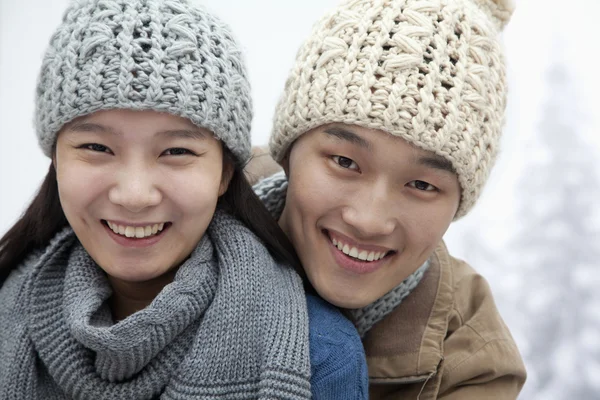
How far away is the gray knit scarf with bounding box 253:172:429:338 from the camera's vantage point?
1.68m

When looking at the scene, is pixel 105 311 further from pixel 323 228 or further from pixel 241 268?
pixel 323 228

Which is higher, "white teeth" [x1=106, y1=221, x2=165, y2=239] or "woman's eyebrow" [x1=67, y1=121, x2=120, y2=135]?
"woman's eyebrow" [x1=67, y1=121, x2=120, y2=135]

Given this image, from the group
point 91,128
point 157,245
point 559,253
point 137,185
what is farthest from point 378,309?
point 559,253

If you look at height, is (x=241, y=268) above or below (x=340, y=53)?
below

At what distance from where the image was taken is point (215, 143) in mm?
1409

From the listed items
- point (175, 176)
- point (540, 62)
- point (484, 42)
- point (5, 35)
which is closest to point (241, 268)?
point (175, 176)

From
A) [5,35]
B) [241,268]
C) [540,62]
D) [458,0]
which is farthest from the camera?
[540,62]

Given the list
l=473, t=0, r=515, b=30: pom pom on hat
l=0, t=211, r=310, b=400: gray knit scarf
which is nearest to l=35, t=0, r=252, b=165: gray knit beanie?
l=0, t=211, r=310, b=400: gray knit scarf

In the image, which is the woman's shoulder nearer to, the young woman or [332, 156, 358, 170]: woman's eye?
the young woman

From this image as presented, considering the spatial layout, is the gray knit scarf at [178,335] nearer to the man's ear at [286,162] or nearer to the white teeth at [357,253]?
the white teeth at [357,253]

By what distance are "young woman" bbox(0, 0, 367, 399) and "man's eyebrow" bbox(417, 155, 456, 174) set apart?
36 cm

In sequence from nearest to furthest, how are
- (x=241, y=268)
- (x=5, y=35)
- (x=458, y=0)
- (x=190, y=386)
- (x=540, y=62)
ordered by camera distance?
(x=190, y=386) → (x=241, y=268) → (x=458, y=0) → (x=5, y=35) → (x=540, y=62)

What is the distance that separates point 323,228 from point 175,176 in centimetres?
37

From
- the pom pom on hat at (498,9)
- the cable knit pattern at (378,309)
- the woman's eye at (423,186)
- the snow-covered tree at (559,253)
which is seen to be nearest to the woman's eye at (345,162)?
the woman's eye at (423,186)
